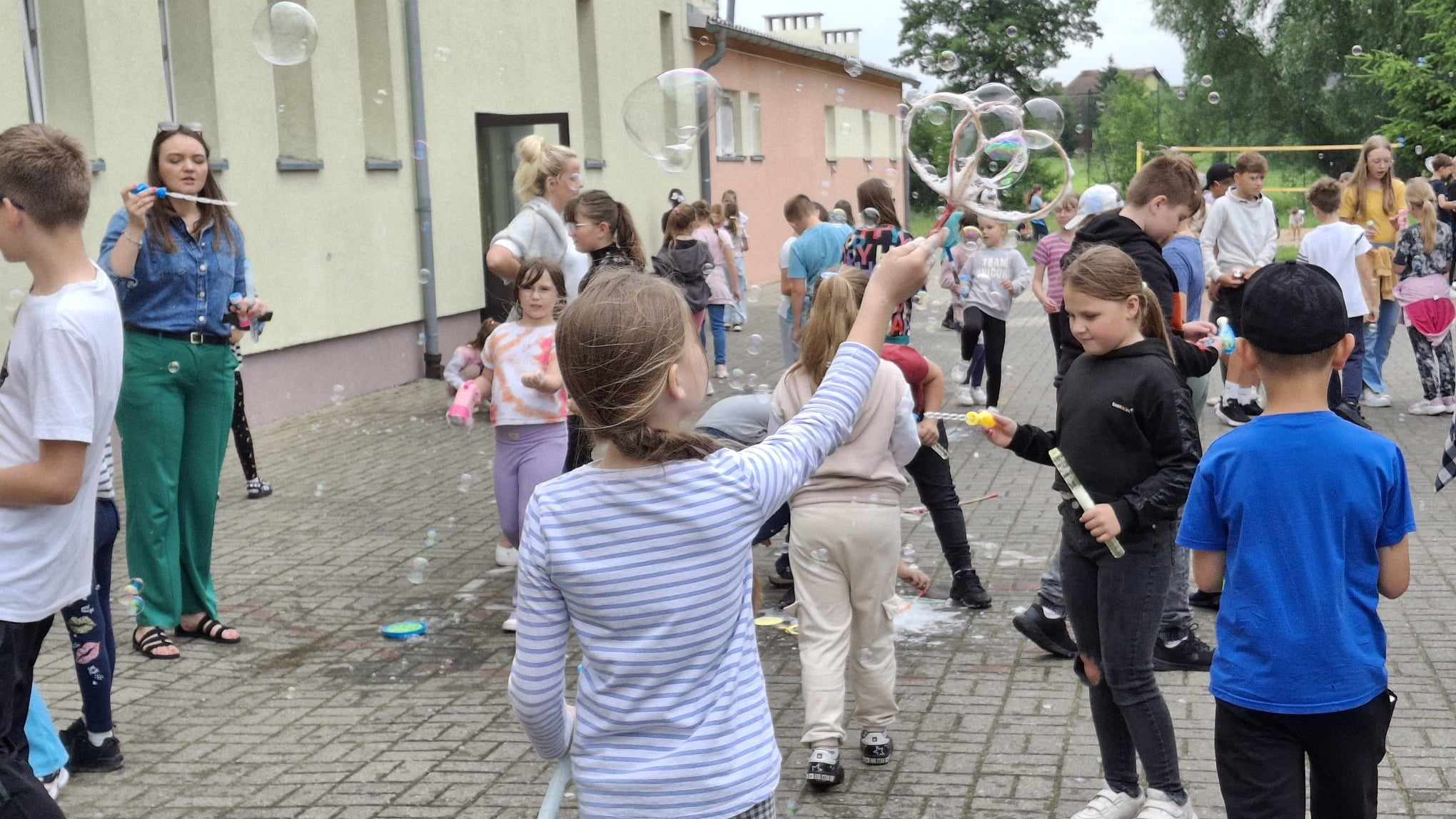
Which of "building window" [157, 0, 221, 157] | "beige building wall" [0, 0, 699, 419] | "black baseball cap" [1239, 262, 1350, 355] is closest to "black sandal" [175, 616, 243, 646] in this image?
"beige building wall" [0, 0, 699, 419]

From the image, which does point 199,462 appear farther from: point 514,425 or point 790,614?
point 790,614

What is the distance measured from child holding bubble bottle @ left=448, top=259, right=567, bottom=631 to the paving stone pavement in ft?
2.33

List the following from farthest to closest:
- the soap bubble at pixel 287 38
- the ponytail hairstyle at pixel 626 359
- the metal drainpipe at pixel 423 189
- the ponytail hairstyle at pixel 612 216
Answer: the metal drainpipe at pixel 423 189, the soap bubble at pixel 287 38, the ponytail hairstyle at pixel 612 216, the ponytail hairstyle at pixel 626 359

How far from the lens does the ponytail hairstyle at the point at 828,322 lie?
4848mm

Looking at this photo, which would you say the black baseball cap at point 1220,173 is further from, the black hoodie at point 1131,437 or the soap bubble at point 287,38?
the black hoodie at point 1131,437

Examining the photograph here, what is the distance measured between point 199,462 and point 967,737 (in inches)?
128

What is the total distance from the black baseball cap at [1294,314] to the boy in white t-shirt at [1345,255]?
25.2ft

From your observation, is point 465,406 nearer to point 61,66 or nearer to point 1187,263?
point 1187,263

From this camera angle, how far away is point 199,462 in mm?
6137

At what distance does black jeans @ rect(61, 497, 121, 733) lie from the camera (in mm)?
4652

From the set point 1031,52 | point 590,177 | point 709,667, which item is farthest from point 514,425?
point 1031,52

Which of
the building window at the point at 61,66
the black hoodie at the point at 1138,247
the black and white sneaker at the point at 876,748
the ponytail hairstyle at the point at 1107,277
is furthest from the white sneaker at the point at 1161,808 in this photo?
the building window at the point at 61,66

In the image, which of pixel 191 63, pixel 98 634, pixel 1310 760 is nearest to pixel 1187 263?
pixel 1310 760

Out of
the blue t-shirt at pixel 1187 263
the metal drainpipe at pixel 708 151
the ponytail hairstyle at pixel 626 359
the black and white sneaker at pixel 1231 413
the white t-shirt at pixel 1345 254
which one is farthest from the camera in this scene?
the metal drainpipe at pixel 708 151
